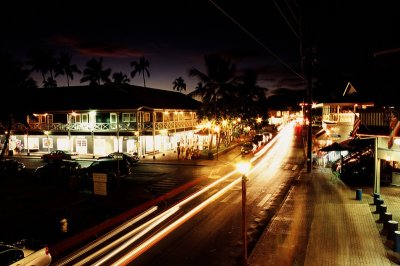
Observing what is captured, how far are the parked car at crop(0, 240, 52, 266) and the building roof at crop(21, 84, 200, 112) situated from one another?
26.2 meters

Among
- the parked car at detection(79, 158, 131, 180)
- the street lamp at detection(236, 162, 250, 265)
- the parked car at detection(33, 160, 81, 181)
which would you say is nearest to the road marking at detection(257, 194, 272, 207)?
the street lamp at detection(236, 162, 250, 265)

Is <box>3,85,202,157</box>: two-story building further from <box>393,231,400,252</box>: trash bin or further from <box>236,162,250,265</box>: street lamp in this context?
<box>393,231,400,252</box>: trash bin

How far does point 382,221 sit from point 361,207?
2248 mm

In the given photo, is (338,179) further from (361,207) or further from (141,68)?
(141,68)

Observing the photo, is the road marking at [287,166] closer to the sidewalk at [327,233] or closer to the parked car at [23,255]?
the sidewalk at [327,233]

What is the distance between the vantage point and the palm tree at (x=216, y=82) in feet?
129

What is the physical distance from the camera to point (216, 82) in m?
39.7

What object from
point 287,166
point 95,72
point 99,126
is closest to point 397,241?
point 287,166

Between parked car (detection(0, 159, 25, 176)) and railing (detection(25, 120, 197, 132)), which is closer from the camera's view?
parked car (detection(0, 159, 25, 176))

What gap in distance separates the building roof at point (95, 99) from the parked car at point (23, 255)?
85.8ft

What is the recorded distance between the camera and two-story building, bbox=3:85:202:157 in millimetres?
36812

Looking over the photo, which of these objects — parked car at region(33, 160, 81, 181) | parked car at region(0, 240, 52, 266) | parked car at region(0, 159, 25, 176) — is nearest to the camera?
parked car at region(0, 240, 52, 266)

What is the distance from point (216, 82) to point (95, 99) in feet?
48.6

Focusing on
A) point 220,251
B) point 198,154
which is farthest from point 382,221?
point 198,154
